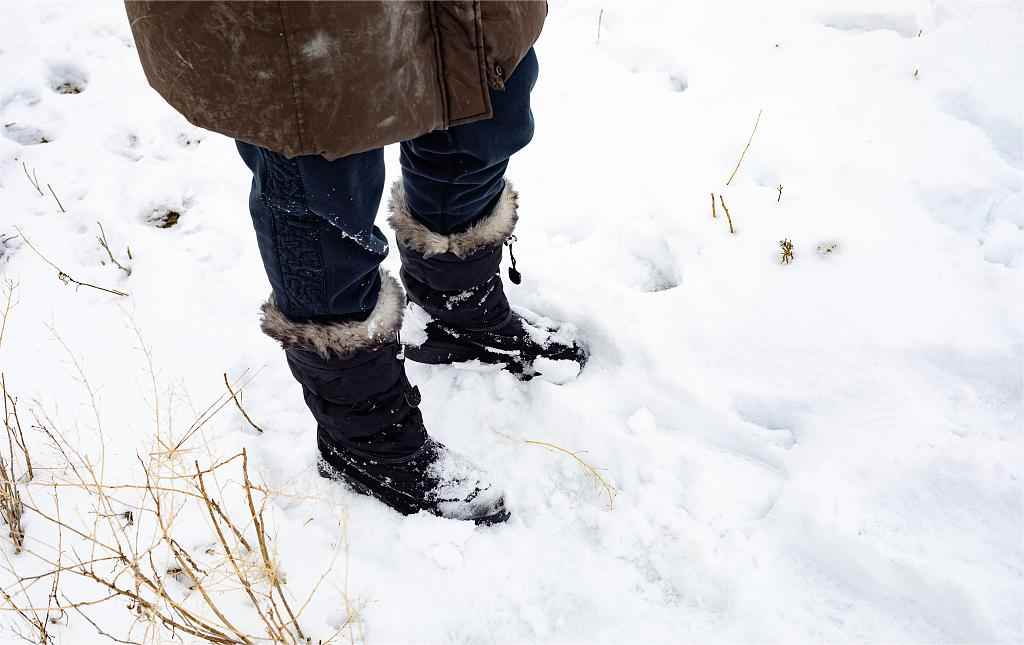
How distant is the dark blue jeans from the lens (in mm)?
1038

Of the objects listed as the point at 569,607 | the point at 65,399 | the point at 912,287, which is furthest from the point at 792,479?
the point at 65,399

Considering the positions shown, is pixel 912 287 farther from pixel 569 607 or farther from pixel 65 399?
pixel 65 399

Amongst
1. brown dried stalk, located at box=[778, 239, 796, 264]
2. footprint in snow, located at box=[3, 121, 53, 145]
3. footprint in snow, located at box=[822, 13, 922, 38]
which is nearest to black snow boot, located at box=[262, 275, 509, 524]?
brown dried stalk, located at box=[778, 239, 796, 264]

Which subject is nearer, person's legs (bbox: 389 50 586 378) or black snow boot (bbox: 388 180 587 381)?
person's legs (bbox: 389 50 586 378)

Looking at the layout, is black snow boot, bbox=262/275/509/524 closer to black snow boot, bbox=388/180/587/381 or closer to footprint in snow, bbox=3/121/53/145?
black snow boot, bbox=388/180/587/381

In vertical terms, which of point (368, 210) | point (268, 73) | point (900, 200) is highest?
point (268, 73)

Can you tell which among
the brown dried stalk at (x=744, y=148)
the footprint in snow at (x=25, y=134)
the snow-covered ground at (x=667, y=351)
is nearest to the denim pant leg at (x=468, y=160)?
the snow-covered ground at (x=667, y=351)

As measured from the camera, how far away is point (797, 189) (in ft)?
6.99

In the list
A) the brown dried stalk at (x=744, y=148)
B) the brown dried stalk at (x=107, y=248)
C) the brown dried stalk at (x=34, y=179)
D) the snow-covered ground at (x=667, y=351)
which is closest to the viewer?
the snow-covered ground at (x=667, y=351)

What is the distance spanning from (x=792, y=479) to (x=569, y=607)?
1.89 ft

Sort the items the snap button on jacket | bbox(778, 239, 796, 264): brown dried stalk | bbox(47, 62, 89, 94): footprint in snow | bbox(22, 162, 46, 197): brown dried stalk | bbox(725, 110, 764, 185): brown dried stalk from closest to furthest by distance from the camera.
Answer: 1. the snap button on jacket
2. bbox(778, 239, 796, 264): brown dried stalk
3. bbox(725, 110, 764, 185): brown dried stalk
4. bbox(22, 162, 46, 197): brown dried stalk
5. bbox(47, 62, 89, 94): footprint in snow

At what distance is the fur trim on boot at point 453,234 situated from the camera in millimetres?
1535

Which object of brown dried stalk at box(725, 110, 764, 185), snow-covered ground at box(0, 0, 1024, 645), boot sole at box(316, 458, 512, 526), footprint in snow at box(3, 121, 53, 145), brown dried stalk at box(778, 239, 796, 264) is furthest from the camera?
footprint in snow at box(3, 121, 53, 145)

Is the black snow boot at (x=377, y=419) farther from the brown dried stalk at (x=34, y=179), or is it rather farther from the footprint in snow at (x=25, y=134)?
the footprint in snow at (x=25, y=134)
